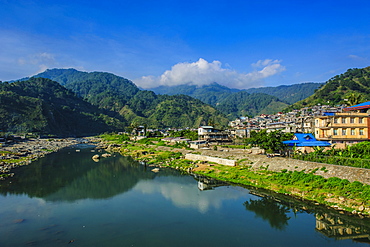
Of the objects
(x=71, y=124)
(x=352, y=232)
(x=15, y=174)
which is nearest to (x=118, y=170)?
(x=15, y=174)

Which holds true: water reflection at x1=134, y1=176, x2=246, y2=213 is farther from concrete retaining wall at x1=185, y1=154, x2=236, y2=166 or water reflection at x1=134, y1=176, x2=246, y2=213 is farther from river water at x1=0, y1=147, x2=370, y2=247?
concrete retaining wall at x1=185, y1=154, x2=236, y2=166

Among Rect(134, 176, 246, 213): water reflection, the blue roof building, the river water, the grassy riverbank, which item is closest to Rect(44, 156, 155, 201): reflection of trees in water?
the river water

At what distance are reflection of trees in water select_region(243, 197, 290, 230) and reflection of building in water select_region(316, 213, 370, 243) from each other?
3064 millimetres

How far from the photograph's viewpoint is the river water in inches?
781

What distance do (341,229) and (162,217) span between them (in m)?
16.3

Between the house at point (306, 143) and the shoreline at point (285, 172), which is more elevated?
the house at point (306, 143)

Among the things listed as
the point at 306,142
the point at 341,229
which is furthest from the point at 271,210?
the point at 306,142

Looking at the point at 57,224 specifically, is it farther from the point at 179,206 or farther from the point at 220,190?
the point at 220,190

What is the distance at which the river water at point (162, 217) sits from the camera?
19.8 metres

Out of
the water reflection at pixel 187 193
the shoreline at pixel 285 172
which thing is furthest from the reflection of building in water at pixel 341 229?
the water reflection at pixel 187 193

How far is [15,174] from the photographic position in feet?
135

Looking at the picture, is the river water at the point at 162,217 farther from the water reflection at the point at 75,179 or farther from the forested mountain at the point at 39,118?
the forested mountain at the point at 39,118

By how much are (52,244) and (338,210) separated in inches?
1011

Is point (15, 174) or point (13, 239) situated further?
point (15, 174)
